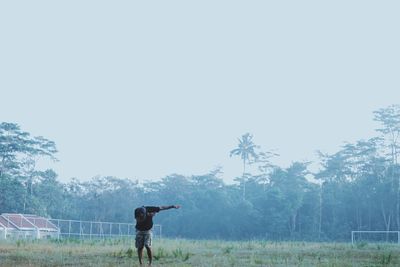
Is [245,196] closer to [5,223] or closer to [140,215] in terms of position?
[5,223]

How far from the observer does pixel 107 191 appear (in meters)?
67.6

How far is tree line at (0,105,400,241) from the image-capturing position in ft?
185

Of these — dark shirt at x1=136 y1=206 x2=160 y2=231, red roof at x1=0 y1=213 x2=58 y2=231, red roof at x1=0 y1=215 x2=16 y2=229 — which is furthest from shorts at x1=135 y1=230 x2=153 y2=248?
red roof at x1=0 y1=213 x2=58 y2=231

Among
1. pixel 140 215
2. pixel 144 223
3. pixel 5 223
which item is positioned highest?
pixel 140 215

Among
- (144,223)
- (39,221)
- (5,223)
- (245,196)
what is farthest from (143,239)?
(245,196)

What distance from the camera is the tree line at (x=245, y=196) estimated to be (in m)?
56.4

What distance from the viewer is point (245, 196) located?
69.8m

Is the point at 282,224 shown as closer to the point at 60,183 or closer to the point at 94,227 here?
the point at 94,227

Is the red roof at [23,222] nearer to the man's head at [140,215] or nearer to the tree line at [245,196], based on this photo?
the tree line at [245,196]

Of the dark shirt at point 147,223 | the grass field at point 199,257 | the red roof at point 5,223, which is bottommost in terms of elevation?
the red roof at point 5,223

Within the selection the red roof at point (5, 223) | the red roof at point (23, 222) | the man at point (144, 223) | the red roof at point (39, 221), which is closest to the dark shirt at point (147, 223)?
the man at point (144, 223)

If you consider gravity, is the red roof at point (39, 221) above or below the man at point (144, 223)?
below

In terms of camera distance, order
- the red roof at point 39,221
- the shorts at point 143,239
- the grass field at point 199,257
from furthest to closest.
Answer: the red roof at point 39,221
the grass field at point 199,257
the shorts at point 143,239

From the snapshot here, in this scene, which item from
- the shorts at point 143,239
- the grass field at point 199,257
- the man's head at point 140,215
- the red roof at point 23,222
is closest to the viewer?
the man's head at point 140,215
